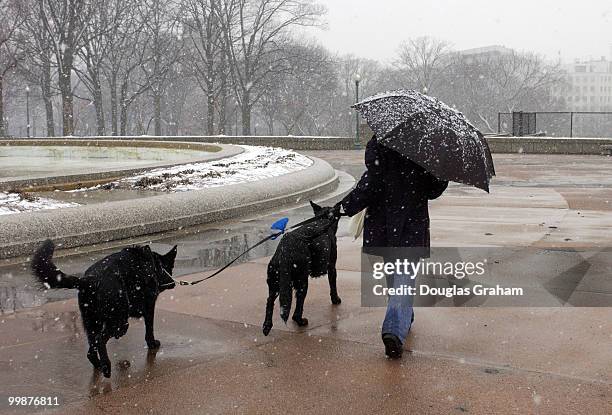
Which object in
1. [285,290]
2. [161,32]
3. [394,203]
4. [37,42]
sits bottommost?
[285,290]

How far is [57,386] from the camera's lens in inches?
167

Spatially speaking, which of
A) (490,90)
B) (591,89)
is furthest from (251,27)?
(591,89)

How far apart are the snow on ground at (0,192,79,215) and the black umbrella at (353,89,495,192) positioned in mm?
5837

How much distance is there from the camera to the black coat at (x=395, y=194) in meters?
4.70

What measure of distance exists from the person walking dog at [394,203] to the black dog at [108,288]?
140cm

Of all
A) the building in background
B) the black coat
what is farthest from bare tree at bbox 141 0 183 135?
the building in background

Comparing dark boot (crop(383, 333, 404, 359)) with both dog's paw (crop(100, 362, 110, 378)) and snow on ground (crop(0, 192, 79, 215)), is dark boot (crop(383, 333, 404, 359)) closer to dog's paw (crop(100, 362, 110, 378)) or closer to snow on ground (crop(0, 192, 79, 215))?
dog's paw (crop(100, 362, 110, 378))

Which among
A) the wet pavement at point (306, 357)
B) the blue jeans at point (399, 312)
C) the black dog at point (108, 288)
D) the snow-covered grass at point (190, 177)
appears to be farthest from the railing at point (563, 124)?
the black dog at point (108, 288)

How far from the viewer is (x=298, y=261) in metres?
4.93

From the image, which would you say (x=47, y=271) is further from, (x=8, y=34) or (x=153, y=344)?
(x=8, y=34)

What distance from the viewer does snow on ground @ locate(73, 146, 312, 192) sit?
486 inches

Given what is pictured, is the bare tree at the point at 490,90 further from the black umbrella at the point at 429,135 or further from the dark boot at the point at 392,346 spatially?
the dark boot at the point at 392,346

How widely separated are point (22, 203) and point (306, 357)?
6.29 metres

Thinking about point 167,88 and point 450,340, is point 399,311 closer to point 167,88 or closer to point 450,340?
point 450,340
